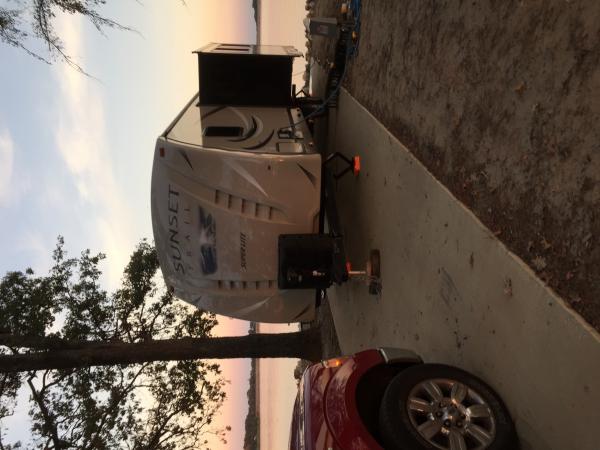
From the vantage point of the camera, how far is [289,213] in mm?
4691

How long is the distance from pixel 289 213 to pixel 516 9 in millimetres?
2827

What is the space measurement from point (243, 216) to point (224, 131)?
1.31 m

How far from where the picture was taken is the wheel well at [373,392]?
100 inches

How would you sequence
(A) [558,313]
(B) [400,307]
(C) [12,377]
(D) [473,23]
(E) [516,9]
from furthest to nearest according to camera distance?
(C) [12,377] < (B) [400,307] < (D) [473,23] < (E) [516,9] < (A) [558,313]

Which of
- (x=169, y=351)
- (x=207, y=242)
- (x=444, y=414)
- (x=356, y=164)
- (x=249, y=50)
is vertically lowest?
(x=169, y=351)

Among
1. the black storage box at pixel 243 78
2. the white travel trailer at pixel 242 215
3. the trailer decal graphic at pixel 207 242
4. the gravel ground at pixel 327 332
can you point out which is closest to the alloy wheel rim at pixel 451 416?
the white travel trailer at pixel 242 215

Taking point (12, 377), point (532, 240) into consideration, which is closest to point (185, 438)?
point (12, 377)

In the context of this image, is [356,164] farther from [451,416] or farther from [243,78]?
[451,416]

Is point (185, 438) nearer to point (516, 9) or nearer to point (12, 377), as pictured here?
point (12, 377)

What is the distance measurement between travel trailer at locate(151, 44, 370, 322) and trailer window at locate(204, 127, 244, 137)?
0.01m

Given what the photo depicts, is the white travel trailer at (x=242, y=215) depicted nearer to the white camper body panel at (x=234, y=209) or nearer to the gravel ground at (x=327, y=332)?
the white camper body panel at (x=234, y=209)

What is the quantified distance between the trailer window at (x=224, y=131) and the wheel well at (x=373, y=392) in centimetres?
335

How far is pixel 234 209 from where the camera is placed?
464 centimetres

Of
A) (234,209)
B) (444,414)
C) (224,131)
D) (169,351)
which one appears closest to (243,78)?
(224,131)
